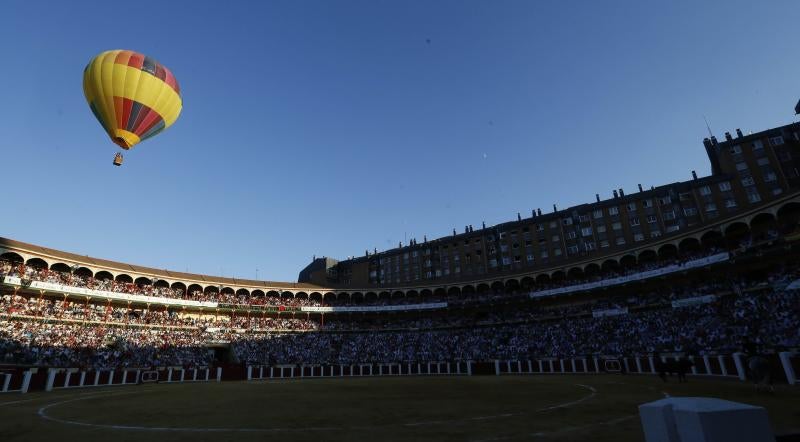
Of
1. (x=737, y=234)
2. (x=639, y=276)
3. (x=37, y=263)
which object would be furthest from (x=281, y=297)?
(x=737, y=234)

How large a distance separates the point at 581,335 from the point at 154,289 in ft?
176

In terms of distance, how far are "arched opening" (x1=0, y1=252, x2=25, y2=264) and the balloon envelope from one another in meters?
28.9

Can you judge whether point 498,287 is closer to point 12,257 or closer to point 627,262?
point 627,262

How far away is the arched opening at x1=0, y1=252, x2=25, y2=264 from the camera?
144ft

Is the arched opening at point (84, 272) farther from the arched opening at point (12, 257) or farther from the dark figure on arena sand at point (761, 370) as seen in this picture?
the dark figure on arena sand at point (761, 370)

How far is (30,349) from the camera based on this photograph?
36344 millimetres

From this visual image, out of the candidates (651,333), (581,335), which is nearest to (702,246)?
(651,333)

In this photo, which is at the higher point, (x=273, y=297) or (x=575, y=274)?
(x=575, y=274)

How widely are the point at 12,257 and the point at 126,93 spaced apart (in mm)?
32862

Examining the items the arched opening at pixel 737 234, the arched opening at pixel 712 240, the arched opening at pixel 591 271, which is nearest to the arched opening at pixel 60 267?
the arched opening at pixel 591 271

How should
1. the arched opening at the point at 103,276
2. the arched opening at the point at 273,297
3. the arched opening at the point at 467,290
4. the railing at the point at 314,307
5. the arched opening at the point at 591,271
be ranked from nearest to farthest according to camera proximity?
the railing at the point at 314,307 < the arched opening at the point at 103,276 < the arched opening at the point at 591,271 < the arched opening at the point at 273,297 < the arched opening at the point at 467,290

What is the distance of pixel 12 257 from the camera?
44438 mm

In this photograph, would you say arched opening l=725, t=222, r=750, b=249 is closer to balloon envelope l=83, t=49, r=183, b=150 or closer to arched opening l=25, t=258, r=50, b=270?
balloon envelope l=83, t=49, r=183, b=150

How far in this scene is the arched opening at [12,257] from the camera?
144 ft
